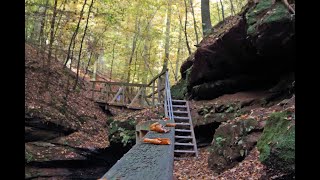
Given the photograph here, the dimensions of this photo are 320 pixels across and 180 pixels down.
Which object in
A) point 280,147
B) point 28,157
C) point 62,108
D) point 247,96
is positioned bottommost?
point 28,157

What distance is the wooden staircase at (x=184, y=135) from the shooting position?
10.0 metres

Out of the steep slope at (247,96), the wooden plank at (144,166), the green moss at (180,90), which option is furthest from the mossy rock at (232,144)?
the green moss at (180,90)

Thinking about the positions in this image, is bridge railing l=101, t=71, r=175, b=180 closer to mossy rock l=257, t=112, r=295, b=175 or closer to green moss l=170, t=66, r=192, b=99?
mossy rock l=257, t=112, r=295, b=175

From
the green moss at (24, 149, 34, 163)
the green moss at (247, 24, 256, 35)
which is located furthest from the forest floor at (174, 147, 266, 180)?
the green moss at (24, 149, 34, 163)

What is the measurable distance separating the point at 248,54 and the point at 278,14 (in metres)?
2.04

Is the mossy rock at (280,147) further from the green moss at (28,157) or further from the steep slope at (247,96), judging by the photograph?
the green moss at (28,157)

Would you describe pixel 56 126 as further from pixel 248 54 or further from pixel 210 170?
pixel 248 54

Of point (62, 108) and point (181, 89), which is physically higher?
point (181, 89)

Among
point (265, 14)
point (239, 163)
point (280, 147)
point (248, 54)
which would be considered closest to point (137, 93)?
point (248, 54)

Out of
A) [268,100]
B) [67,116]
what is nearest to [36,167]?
[67,116]

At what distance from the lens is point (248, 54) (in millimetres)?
11195
